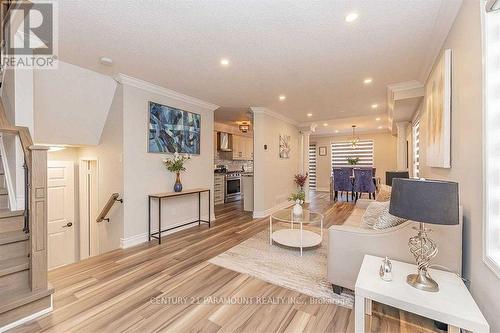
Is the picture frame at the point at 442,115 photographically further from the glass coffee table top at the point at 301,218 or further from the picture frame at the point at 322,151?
the picture frame at the point at 322,151

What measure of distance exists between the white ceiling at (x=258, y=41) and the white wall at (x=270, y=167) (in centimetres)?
156

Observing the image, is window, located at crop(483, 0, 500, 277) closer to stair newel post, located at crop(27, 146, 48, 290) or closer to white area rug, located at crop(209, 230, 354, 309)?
white area rug, located at crop(209, 230, 354, 309)

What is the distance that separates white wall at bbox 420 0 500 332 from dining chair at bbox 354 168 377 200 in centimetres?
518

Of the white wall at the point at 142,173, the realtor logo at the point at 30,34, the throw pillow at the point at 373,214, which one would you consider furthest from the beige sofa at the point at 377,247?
Answer: the realtor logo at the point at 30,34

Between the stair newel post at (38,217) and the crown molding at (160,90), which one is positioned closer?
the stair newel post at (38,217)

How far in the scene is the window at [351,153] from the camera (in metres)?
9.01

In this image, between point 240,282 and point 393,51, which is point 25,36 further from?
point 393,51

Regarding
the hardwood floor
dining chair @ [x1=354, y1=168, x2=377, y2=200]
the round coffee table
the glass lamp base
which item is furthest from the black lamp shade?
dining chair @ [x1=354, y1=168, x2=377, y2=200]

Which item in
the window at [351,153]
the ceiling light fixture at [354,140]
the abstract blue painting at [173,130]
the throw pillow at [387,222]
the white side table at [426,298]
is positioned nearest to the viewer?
the white side table at [426,298]

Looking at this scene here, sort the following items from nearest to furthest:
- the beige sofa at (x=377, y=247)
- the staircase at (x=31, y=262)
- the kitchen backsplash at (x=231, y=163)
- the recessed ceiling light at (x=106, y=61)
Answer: the beige sofa at (x=377, y=247), the staircase at (x=31, y=262), the recessed ceiling light at (x=106, y=61), the kitchen backsplash at (x=231, y=163)

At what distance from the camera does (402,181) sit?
1.36 m

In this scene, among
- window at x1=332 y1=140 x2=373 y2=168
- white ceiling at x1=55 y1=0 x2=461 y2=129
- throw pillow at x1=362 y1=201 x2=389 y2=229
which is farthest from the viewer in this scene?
window at x1=332 y1=140 x2=373 y2=168

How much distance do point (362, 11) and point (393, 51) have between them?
38.6 inches

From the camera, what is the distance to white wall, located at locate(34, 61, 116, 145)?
2.86 meters
